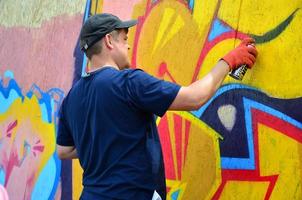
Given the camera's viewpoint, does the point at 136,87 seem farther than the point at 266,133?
No

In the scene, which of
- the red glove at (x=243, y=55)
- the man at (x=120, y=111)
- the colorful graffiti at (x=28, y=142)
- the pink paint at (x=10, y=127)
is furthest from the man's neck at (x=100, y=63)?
the pink paint at (x=10, y=127)

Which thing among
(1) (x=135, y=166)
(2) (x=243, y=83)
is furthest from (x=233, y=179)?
(1) (x=135, y=166)

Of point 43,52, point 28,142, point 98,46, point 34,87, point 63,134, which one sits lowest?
point 28,142

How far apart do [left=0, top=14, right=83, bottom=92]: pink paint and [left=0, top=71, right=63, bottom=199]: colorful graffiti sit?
103 mm

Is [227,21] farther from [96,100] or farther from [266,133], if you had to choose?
[96,100]

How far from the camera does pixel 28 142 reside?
5090 millimetres

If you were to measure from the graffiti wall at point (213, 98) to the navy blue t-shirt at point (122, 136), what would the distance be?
512 millimetres

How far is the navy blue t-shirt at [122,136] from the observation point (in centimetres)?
266

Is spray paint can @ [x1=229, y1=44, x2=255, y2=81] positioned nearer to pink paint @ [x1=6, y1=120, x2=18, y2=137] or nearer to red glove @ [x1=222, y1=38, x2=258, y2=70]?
red glove @ [x1=222, y1=38, x2=258, y2=70]

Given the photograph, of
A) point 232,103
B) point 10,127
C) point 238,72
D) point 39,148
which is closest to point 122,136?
point 238,72

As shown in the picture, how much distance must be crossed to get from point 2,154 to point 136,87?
3.28 meters

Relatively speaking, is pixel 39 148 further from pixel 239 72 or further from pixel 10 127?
pixel 239 72

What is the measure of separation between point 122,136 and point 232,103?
0.92 meters

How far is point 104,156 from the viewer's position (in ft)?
9.08
